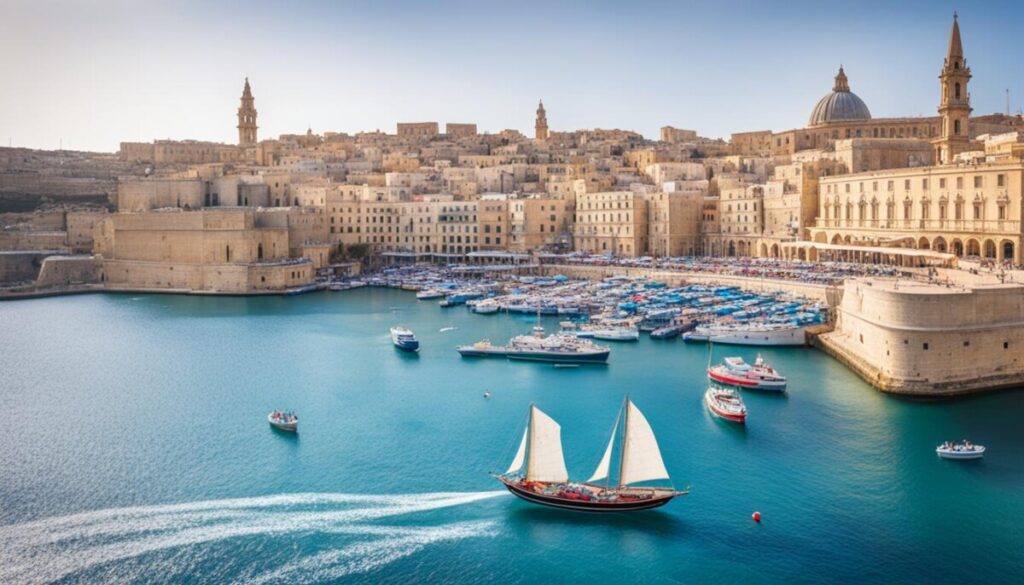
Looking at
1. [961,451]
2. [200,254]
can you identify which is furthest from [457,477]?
[200,254]

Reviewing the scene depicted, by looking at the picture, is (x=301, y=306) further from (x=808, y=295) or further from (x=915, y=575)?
(x=915, y=575)

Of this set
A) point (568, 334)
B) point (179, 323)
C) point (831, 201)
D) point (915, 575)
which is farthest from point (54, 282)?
point (915, 575)

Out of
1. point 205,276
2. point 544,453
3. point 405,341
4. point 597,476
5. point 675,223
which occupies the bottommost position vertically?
point 597,476

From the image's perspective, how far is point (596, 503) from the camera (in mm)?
14398

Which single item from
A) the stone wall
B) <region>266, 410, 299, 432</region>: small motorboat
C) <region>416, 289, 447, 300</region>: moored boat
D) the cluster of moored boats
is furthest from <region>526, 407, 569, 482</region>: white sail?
the stone wall

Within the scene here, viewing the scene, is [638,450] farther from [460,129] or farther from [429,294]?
[460,129]

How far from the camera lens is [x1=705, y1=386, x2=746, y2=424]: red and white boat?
1917 centimetres

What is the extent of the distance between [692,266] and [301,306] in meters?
18.6

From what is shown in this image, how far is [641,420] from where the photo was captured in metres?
14.6

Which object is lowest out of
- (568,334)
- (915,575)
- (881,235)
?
(915,575)

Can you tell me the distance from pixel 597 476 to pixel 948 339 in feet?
36.5

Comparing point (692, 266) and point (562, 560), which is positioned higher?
point (692, 266)

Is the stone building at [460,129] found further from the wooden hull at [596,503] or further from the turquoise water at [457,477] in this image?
the wooden hull at [596,503]

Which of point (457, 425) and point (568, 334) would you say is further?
point (568, 334)
